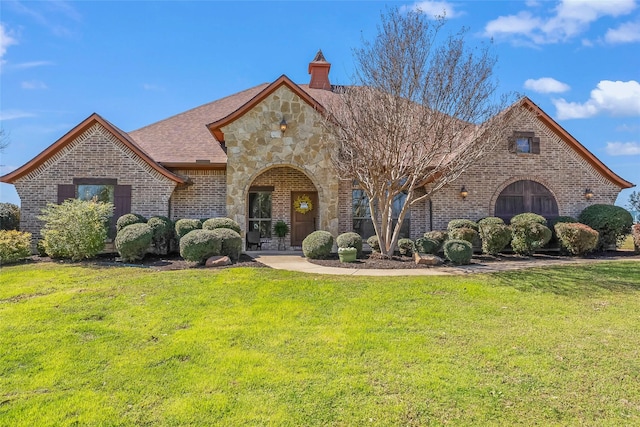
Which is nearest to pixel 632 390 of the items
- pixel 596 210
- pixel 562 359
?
pixel 562 359

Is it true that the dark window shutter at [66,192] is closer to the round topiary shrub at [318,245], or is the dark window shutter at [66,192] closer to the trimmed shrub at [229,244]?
the trimmed shrub at [229,244]

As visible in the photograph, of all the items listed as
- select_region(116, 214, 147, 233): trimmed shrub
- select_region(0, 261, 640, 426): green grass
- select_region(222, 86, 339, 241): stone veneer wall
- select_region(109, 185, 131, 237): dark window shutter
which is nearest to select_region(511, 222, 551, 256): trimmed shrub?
select_region(0, 261, 640, 426): green grass

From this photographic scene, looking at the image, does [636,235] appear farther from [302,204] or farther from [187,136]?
[187,136]

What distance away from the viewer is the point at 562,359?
4.94 m

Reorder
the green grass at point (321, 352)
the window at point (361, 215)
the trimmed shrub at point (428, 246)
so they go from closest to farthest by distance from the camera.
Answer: the green grass at point (321, 352), the trimmed shrub at point (428, 246), the window at point (361, 215)

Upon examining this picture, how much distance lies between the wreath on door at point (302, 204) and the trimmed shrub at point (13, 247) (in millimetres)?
9085

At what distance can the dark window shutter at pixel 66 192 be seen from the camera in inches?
544

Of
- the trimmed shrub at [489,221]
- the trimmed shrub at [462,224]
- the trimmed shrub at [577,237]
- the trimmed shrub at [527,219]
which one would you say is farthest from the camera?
the trimmed shrub at [462,224]

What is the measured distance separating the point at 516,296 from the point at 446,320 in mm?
2222

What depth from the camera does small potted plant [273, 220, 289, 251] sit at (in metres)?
15.8

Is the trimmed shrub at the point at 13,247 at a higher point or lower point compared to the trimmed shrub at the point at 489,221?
lower

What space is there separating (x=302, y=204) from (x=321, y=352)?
36.7ft

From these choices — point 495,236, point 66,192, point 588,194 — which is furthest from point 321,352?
point 588,194

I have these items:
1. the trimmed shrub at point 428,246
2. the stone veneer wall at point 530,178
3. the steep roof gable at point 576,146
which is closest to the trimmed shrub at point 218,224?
the trimmed shrub at point 428,246
